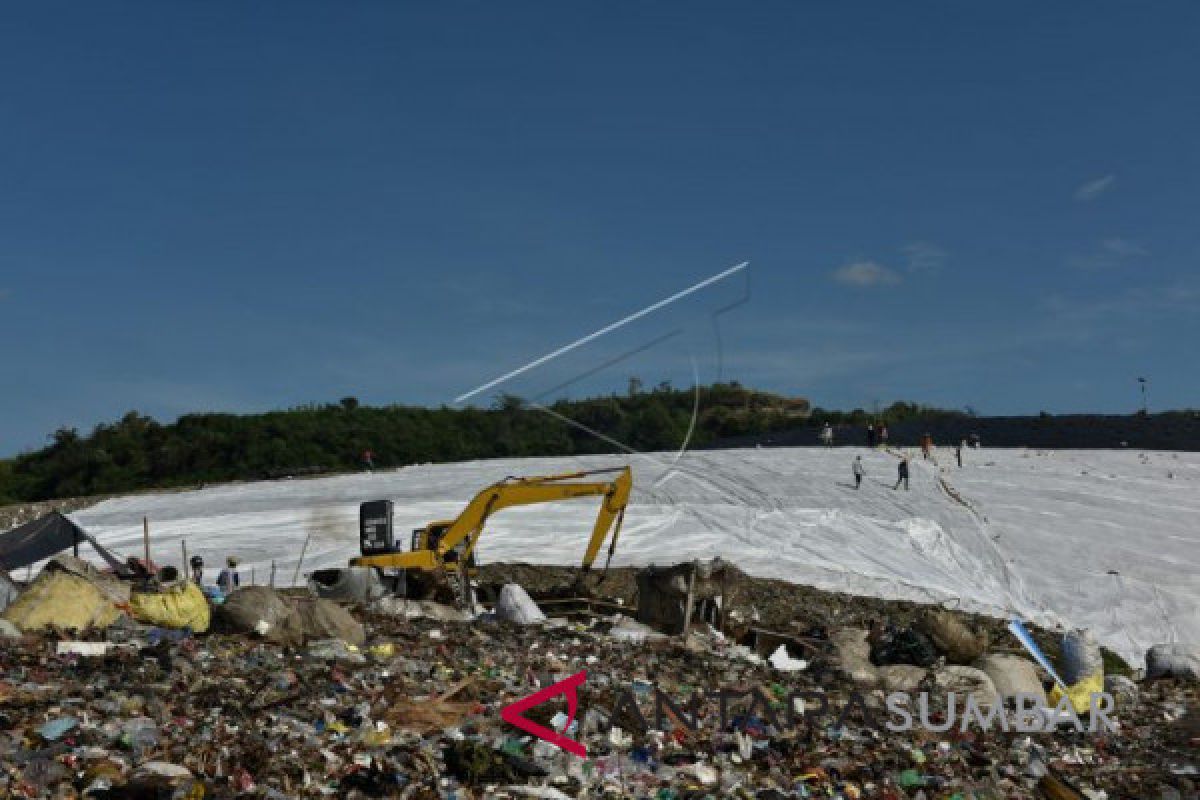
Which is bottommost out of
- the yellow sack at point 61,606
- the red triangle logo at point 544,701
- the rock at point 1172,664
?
the rock at point 1172,664

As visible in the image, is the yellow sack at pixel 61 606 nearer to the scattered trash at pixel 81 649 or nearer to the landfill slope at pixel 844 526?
the scattered trash at pixel 81 649

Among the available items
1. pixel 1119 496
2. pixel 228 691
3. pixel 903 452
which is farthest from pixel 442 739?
pixel 903 452

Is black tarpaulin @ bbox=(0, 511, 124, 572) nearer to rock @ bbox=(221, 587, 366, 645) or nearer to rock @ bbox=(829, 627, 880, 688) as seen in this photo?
rock @ bbox=(221, 587, 366, 645)

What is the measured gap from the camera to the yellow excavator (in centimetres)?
1641

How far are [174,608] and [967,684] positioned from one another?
6.77 metres

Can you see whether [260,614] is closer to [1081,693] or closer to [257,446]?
[1081,693]

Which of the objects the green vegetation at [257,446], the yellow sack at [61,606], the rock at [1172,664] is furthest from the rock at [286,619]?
the green vegetation at [257,446]

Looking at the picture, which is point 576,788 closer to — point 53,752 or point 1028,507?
point 53,752

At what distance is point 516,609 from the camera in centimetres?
1366

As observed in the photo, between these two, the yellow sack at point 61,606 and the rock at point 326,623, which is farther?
the rock at point 326,623

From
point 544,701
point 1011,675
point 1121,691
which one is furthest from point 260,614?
point 1121,691

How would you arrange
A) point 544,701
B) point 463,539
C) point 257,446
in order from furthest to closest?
1. point 257,446
2. point 463,539
3. point 544,701

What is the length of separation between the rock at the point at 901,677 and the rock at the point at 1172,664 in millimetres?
3985

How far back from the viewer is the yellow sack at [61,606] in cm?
1048
